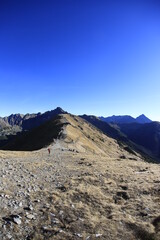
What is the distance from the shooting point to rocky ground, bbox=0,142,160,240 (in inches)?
476

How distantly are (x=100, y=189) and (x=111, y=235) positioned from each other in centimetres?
815

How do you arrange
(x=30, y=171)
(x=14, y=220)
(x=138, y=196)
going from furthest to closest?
(x=30, y=171) → (x=138, y=196) → (x=14, y=220)

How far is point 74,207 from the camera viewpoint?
15.4 meters

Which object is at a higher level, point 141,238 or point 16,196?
point 16,196

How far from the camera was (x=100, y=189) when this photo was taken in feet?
66.8

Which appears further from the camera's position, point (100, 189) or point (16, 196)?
point (100, 189)

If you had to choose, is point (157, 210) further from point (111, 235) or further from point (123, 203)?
point (111, 235)

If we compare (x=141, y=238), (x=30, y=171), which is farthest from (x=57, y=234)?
(x=30, y=171)

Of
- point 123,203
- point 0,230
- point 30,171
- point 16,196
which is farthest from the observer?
point 30,171

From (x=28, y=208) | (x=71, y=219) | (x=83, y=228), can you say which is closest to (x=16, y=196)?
(x=28, y=208)

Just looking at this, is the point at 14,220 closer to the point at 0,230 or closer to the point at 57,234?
the point at 0,230

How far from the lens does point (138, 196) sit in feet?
63.4

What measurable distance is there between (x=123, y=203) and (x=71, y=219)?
553cm

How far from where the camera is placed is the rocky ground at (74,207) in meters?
12.1
